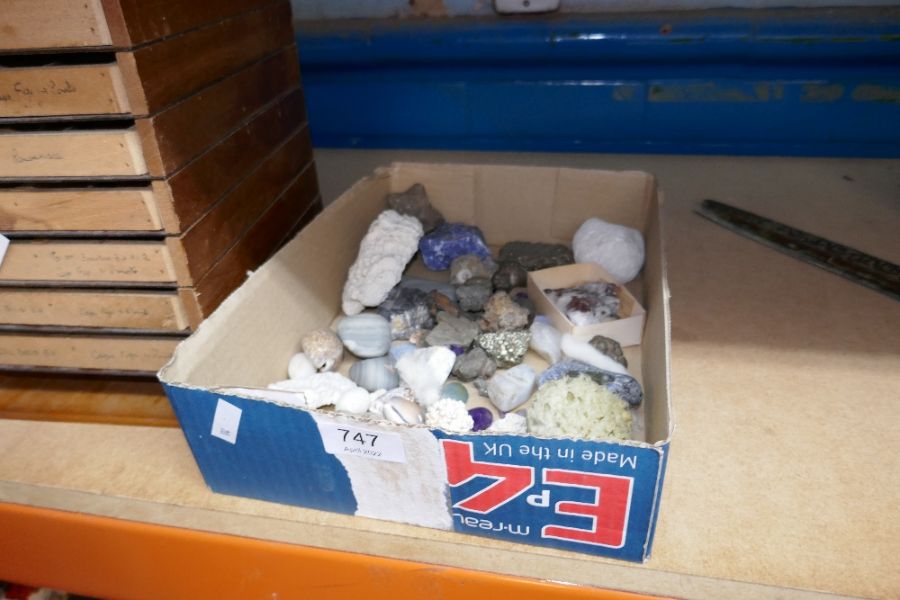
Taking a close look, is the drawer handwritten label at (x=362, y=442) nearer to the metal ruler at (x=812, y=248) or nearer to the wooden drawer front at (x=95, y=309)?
the wooden drawer front at (x=95, y=309)

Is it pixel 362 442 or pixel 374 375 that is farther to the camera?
pixel 374 375

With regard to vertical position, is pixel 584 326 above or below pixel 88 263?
below

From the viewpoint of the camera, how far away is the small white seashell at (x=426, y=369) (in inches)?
28.8

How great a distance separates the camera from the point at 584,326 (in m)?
0.80

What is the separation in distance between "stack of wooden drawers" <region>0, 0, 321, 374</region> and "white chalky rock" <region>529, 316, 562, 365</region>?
0.39 metres

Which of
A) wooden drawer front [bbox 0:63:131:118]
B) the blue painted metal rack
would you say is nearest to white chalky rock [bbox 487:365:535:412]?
wooden drawer front [bbox 0:63:131:118]

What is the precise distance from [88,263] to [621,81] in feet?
3.36

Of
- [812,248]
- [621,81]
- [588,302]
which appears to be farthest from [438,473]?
[621,81]

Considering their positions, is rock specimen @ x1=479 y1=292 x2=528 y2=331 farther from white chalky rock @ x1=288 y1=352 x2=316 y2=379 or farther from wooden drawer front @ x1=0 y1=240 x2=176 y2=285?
wooden drawer front @ x1=0 y1=240 x2=176 y2=285

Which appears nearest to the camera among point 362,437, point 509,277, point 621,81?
point 362,437

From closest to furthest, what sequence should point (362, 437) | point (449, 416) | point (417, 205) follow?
point (362, 437), point (449, 416), point (417, 205)

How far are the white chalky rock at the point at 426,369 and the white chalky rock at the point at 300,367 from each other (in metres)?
0.11

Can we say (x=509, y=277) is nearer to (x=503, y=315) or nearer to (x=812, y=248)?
(x=503, y=315)

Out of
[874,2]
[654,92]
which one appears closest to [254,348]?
[654,92]
